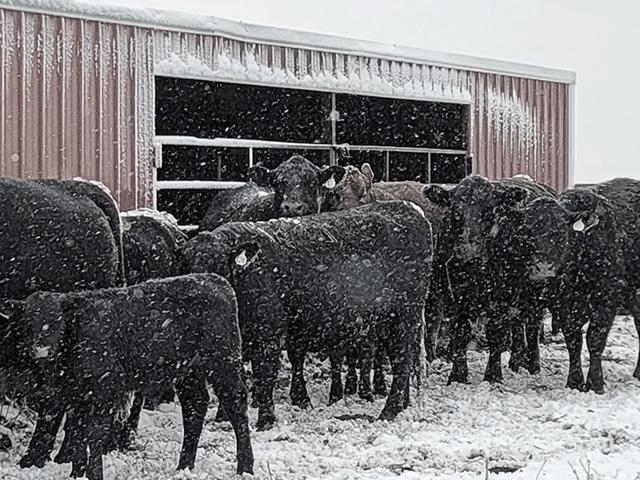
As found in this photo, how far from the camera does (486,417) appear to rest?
345 inches

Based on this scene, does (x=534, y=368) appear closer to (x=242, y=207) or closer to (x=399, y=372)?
(x=399, y=372)

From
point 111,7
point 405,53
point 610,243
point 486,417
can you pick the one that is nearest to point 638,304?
point 610,243

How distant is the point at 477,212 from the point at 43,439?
213 inches

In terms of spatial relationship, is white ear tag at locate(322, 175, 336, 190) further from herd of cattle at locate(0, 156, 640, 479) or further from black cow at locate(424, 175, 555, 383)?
black cow at locate(424, 175, 555, 383)

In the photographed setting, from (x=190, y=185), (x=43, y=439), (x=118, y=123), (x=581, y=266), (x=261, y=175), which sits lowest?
(x=43, y=439)

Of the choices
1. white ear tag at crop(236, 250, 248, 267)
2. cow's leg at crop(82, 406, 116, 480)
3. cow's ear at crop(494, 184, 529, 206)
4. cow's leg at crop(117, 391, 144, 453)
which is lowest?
cow's leg at crop(117, 391, 144, 453)

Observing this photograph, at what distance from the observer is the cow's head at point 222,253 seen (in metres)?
8.19

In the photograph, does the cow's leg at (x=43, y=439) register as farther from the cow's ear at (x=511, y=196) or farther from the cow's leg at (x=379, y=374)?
the cow's ear at (x=511, y=196)

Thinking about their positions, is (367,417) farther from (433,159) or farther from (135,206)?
(433,159)

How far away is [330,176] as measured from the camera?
36.6 ft

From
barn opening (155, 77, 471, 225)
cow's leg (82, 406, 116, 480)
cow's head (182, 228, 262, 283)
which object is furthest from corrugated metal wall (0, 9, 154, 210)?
cow's leg (82, 406, 116, 480)

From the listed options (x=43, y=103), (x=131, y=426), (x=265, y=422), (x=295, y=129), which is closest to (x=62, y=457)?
(x=131, y=426)

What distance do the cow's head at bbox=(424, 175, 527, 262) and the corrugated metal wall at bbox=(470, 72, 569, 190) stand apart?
4911 mm

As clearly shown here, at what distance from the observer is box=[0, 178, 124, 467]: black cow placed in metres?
7.68
